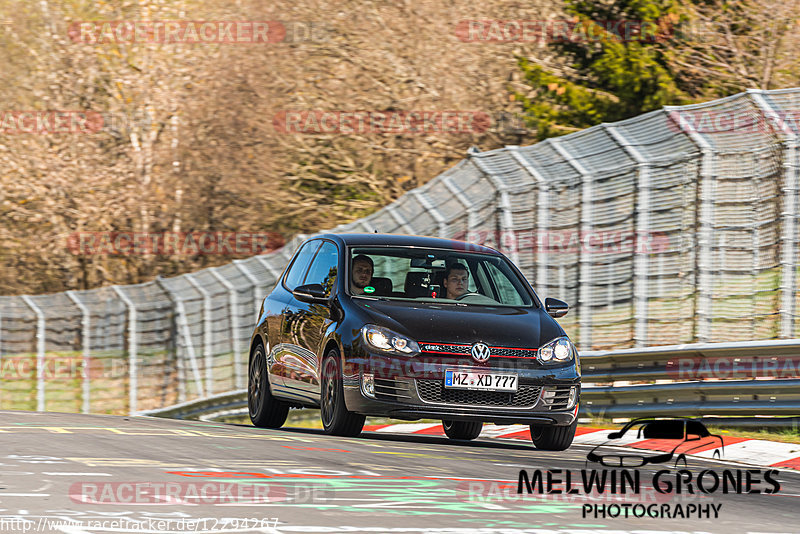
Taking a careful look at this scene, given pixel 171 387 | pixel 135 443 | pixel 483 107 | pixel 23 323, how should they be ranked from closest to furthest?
pixel 135 443 → pixel 171 387 → pixel 23 323 → pixel 483 107

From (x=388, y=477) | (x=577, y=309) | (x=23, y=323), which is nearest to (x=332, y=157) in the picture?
(x=23, y=323)

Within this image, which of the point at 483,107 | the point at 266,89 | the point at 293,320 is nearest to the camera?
the point at 293,320

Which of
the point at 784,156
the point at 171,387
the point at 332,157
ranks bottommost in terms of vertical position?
the point at 171,387

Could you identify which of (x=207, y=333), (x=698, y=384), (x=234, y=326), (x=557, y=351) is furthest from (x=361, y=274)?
(x=207, y=333)

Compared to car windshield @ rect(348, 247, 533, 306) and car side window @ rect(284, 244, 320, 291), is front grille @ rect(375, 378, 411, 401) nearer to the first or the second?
car windshield @ rect(348, 247, 533, 306)

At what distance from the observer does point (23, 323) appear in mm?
27438

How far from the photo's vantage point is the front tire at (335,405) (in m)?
10.7

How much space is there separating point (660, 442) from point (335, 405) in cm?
287

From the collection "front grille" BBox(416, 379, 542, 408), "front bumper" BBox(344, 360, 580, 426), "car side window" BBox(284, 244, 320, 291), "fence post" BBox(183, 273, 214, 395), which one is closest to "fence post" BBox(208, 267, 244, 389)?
"fence post" BBox(183, 273, 214, 395)

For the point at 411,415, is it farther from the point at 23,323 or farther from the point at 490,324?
the point at 23,323

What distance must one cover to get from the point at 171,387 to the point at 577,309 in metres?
11.1

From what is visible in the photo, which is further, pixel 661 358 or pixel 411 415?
pixel 661 358

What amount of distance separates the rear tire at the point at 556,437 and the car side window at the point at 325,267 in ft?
6.71

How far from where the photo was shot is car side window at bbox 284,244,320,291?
41.3 feet
